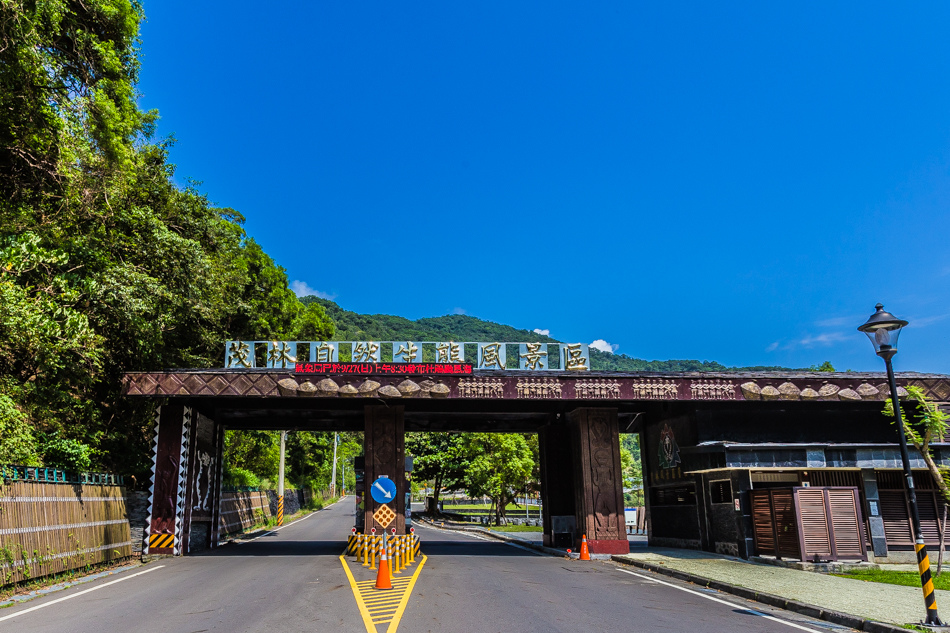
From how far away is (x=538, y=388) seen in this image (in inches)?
825

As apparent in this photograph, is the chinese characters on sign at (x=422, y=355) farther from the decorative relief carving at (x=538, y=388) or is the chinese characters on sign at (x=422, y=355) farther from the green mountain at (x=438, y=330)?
the green mountain at (x=438, y=330)

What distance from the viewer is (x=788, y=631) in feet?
29.7

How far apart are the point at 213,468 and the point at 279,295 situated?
48.0ft

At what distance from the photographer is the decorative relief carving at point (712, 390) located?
68.0 ft

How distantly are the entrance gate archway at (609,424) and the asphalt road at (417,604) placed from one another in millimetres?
4461

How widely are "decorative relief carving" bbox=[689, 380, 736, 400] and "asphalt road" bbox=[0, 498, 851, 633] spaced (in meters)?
6.49

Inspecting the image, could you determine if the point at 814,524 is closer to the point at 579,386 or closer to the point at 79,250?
the point at 579,386

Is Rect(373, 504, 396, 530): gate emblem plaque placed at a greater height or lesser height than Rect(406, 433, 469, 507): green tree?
lesser

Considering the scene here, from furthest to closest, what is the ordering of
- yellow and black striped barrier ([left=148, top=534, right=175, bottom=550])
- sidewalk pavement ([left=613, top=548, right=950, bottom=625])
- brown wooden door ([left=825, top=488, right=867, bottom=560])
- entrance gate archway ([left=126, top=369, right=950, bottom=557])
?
yellow and black striped barrier ([left=148, top=534, right=175, bottom=550]) → entrance gate archway ([left=126, top=369, right=950, bottom=557]) → brown wooden door ([left=825, top=488, right=867, bottom=560]) → sidewalk pavement ([left=613, top=548, right=950, bottom=625])

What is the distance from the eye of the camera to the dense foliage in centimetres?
1477

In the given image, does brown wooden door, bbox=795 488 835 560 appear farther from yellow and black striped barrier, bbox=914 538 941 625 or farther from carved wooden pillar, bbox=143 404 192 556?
carved wooden pillar, bbox=143 404 192 556

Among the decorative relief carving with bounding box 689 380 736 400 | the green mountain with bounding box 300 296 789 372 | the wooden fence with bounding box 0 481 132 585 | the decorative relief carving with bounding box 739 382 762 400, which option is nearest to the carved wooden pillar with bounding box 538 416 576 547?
the decorative relief carving with bounding box 689 380 736 400

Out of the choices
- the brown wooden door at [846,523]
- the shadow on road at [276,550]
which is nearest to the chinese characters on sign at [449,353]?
the shadow on road at [276,550]

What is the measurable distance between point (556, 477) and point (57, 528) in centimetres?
1769
